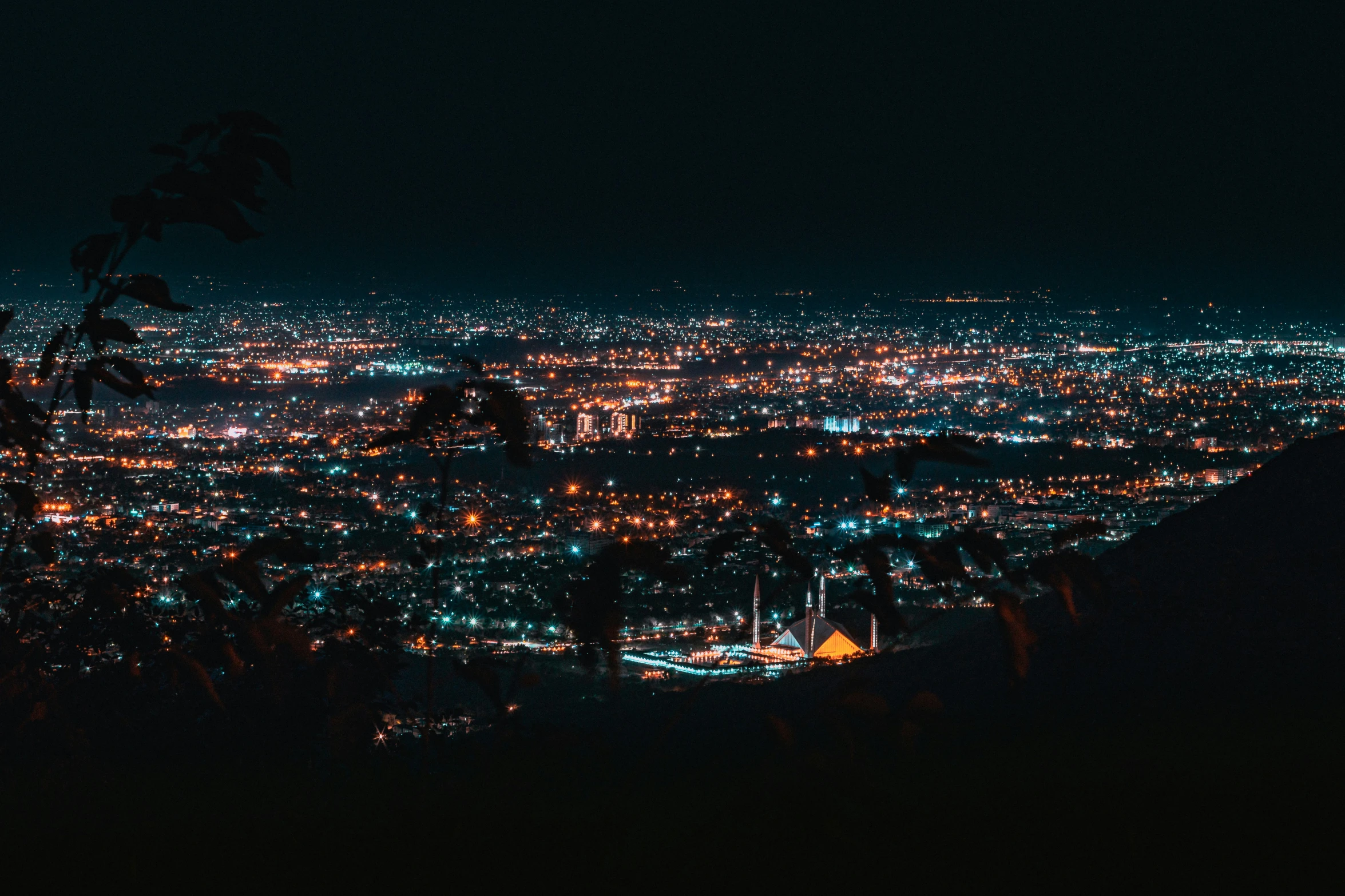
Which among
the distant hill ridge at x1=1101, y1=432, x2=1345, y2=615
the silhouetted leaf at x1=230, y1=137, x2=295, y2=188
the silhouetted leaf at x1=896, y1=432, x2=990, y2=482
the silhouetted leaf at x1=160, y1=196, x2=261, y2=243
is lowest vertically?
the distant hill ridge at x1=1101, y1=432, x2=1345, y2=615

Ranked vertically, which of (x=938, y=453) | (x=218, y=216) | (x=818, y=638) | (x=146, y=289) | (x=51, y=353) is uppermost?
(x=218, y=216)

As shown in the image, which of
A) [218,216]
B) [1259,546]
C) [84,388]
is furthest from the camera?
[1259,546]

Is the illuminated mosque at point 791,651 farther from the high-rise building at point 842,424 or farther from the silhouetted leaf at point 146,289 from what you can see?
the high-rise building at point 842,424

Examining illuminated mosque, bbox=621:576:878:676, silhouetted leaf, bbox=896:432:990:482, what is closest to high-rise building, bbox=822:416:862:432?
illuminated mosque, bbox=621:576:878:676

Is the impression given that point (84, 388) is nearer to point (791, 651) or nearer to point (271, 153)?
point (271, 153)

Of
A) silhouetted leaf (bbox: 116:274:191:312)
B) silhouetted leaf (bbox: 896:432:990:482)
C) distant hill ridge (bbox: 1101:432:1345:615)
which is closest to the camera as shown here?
silhouetted leaf (bbox: 896:432:990:482)

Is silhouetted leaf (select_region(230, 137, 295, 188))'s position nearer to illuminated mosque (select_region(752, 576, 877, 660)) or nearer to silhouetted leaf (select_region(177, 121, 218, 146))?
silhouetted leaf (select_region(177, 121, 218, 146))

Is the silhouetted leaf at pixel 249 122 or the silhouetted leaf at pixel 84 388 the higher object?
the silhouetted leaf at pixel 249 122

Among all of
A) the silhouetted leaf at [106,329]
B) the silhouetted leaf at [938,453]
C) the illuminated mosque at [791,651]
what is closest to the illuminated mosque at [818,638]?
the illuminated mosque at [791,651]

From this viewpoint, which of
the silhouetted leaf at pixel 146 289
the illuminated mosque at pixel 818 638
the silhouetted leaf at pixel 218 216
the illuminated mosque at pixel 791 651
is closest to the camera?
the silhouetted leaf at pixel 218 216

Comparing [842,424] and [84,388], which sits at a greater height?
[84,388]

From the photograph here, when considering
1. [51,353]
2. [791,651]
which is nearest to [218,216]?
[51,353]

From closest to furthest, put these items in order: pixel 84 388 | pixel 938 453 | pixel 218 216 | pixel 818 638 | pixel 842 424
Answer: pixel 938 453 → pixel 218 216 → pixel 84 388 → pixel 818 638 → pixel 842 424
